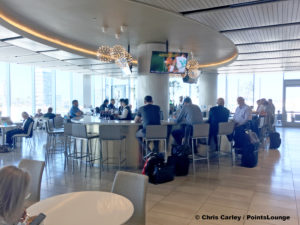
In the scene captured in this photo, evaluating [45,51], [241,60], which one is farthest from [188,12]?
[241,60]

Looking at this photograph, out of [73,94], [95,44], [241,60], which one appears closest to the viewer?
[95,44]

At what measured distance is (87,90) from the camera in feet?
50.8

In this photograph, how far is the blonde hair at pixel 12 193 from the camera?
1.14 metres

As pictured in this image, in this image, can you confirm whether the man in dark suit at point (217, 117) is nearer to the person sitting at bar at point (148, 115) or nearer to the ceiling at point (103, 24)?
the person sitting at bar at point (148, 115)

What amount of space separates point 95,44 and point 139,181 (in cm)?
631

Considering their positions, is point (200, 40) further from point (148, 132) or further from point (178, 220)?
point (178, 220)

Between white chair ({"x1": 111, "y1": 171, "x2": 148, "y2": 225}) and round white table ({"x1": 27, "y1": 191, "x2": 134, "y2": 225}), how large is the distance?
0.23 metres

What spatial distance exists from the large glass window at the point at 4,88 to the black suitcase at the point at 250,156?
10411 millimetres

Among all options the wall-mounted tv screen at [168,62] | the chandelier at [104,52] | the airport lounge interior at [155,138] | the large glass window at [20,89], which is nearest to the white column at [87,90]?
the large glass window at [20,89]

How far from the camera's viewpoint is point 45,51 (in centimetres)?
780

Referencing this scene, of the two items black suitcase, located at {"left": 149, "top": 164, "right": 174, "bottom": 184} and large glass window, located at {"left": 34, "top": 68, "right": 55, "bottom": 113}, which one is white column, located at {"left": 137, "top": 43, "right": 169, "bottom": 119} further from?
large glass window, located at {"left": 34, "top": 68, "right": 55, "bottom": 113}

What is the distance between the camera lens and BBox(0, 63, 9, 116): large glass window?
35.7 ft

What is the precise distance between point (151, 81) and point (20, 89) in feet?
26.6

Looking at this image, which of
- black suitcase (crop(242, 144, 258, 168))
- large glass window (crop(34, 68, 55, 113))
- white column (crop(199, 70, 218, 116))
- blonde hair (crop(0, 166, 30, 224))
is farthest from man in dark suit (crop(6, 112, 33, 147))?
white column (crop(199, 70, 218, 116))
